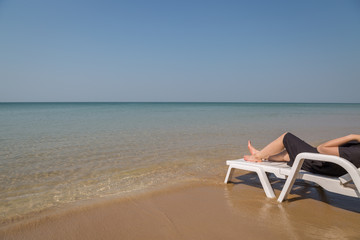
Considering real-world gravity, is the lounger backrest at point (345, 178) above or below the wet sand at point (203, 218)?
above

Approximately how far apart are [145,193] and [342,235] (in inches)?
103

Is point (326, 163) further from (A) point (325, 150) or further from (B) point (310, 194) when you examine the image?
(B) point (310, 194)

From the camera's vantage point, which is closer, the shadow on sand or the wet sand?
the wet sand

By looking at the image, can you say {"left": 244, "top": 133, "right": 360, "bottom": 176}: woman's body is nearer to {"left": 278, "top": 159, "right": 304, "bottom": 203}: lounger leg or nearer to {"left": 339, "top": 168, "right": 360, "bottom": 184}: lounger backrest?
{"left": 339, "top": 168, "right": 360, "bottom": 184}: lounger backrest

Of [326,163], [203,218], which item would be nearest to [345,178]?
[326,163]

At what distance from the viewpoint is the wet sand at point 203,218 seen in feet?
8.23

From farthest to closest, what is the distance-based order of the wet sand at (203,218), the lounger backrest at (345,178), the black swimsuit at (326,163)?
the black swimsuit at (326,163) < the lounger backrest at (345,178) < the wet sand at (203,218)

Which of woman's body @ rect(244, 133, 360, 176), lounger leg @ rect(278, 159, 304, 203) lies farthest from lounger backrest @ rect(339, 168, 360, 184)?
lounger leg @ rect(278, 159, 304, 203)

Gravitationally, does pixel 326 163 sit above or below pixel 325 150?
below

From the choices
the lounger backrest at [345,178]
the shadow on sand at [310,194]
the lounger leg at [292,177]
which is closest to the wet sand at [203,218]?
the shadow on sand at [310,194]

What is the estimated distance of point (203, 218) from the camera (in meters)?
2.85

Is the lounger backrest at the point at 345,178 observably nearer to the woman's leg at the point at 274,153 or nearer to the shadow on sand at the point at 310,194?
the shadow on sand at the point at 310,194

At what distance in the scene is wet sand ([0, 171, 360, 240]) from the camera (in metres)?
2.51

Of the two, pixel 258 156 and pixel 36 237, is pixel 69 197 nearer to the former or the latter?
pixel 36 237
